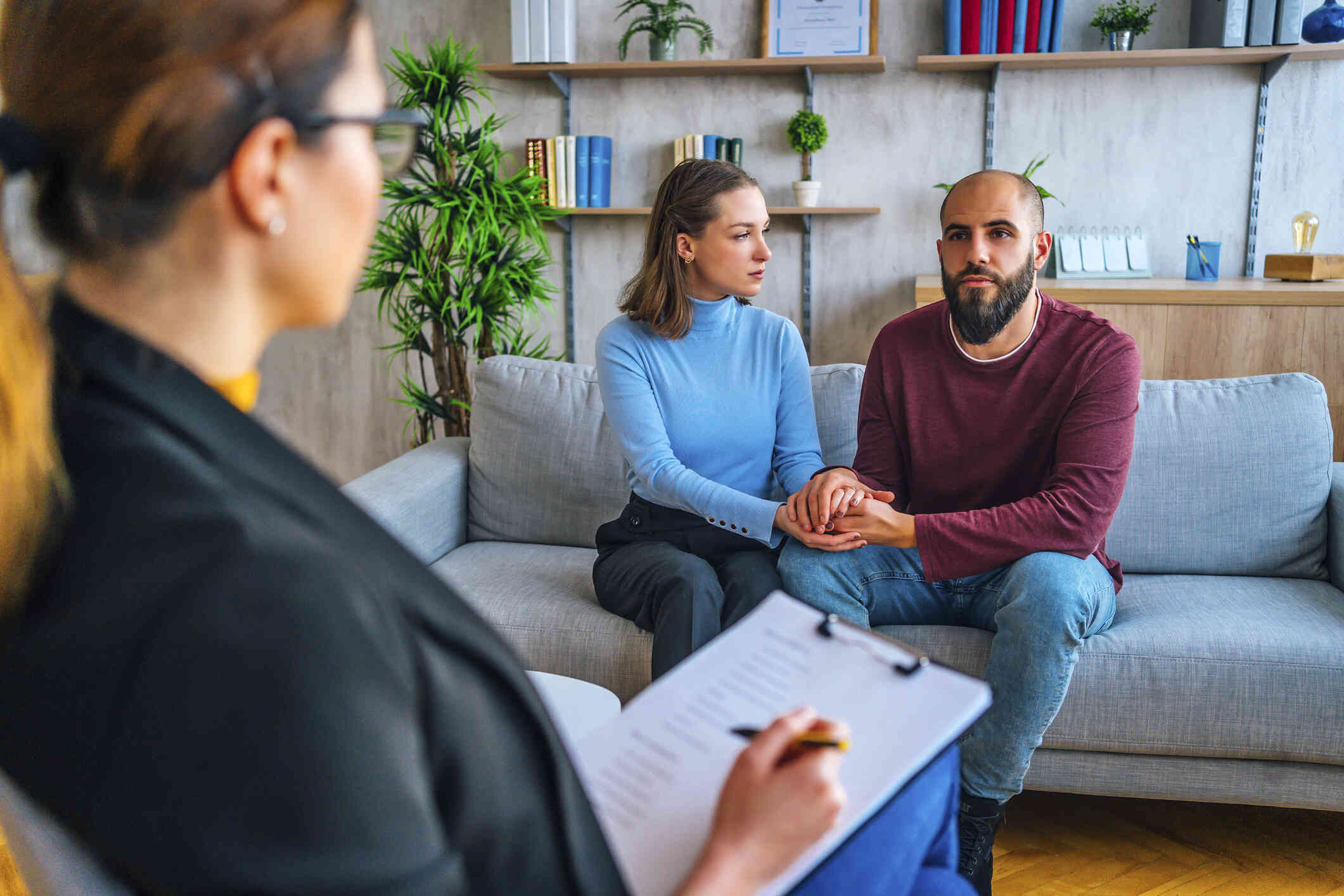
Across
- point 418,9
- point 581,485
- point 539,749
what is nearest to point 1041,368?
point 581,485

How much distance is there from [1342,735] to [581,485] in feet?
4.87

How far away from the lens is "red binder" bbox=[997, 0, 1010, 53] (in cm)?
322

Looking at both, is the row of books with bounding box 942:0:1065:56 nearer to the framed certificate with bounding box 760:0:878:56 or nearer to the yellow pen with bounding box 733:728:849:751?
the framed certificate with bounding box 760:0:878:56

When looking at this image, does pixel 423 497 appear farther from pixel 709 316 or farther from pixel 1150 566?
pixel 1150 566

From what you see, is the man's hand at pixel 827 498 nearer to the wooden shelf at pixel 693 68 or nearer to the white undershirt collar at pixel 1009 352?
the white undershirt collar at pixel 1009 352

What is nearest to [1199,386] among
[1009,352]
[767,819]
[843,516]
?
[1009,352]

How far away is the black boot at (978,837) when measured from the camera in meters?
1.54

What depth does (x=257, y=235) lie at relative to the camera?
496 millimetres

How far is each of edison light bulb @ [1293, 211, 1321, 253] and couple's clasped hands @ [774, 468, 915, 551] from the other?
2260 mm

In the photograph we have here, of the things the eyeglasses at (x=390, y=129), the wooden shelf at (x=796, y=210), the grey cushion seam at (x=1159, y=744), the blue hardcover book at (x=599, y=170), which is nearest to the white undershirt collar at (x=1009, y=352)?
the grey cushion seam at (x=1159, y=744)

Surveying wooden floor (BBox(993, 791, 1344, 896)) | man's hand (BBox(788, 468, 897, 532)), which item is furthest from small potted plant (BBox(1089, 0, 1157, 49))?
wooden floor (BBox(993, 791, 1344, 896))

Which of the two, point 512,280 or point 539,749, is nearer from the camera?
point 539,749

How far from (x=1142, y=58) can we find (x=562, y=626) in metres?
2.67

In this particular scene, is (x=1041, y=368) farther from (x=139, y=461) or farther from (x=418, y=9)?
(x=418, y=9)
